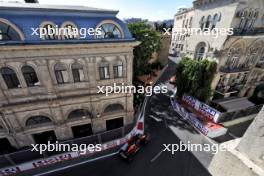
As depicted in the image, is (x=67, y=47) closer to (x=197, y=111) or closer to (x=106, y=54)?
(x=106, y=54)

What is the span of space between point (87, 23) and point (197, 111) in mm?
20994

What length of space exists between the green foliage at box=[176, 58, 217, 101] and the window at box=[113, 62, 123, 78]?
12.4 meters

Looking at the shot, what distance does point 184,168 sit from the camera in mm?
15422

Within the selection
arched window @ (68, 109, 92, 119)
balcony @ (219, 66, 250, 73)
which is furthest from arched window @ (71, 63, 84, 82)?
balcony @ (219, 66, 250, 73)

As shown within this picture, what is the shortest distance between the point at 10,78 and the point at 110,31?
1048 centimetres

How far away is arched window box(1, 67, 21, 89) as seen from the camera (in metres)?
12.6

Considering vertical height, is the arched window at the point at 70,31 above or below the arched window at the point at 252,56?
above

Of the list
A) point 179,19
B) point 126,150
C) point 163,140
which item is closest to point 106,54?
point 126,150

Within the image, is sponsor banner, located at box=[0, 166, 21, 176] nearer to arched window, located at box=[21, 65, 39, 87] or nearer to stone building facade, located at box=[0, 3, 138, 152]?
stone building facade, located at box=[0, 3, 138, 152]

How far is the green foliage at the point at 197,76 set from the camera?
21141 millimetres

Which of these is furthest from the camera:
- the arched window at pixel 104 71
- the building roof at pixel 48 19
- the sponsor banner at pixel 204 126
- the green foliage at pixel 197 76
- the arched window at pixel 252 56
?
the arched window at pixel 252 56

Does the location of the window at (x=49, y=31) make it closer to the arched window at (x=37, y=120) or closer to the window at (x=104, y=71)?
the window at (x=104, y=71)

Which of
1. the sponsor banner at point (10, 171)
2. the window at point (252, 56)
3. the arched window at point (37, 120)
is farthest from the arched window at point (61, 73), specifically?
the window at point (252, 56)

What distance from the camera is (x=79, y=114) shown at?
17000 mm
